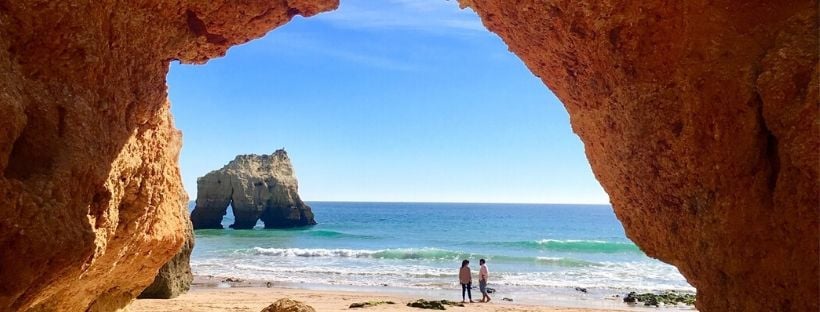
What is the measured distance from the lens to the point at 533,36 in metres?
5.80

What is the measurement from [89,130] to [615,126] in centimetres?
439

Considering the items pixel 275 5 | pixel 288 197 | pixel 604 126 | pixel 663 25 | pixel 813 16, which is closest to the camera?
pixel 813 16

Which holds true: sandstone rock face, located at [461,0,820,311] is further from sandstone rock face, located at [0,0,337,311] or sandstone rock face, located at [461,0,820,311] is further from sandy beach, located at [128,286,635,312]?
sandy beach, located at [128,286,635,312]

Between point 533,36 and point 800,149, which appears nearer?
point 800,149

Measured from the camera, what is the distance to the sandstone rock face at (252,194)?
5238 centimetres

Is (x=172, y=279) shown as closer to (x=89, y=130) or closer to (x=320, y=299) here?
(x=320, y=299)

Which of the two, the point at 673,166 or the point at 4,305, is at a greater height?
the point at 673,166

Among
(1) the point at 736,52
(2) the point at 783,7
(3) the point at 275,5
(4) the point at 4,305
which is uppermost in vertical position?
(3) the point at 275,5

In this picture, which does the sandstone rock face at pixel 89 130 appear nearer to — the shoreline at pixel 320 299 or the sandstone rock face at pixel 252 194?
the shoreline at pixel 320 299

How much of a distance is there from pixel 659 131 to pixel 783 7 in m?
1.21

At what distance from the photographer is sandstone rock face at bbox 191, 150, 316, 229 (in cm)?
5238

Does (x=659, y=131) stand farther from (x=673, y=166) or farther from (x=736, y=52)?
(x=736, y=52)

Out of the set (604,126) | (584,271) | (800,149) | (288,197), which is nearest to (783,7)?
(800,149)

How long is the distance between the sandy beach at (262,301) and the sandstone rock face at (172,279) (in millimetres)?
255
